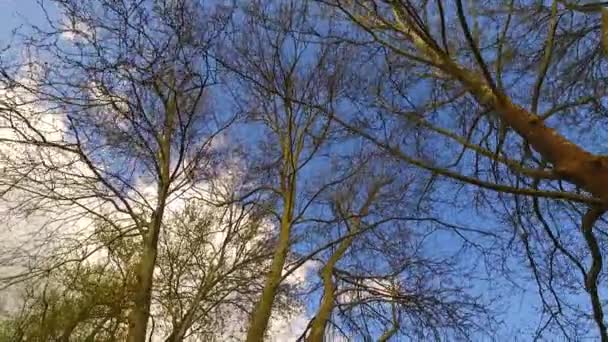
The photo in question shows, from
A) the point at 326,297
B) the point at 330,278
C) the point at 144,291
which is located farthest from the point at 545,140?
the point at 330,278

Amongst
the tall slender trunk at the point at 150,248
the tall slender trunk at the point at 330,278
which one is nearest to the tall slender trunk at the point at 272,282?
the tall slender trunk at the point at 330,278

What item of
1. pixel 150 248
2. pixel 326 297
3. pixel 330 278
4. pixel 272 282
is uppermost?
pixel 330 278

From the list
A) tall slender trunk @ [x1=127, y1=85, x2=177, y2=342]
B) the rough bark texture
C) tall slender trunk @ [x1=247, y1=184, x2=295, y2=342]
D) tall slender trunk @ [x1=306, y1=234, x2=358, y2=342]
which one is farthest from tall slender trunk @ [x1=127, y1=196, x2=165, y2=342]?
the rough bark texture

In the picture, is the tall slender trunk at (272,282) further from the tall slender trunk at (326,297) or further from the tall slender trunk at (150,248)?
the tall slender trunk at (150,248)

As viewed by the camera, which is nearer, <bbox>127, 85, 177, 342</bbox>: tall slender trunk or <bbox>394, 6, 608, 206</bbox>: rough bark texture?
<bbox>394, 6, 608, 206</bbox>: rough bark texture

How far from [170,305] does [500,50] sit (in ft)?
15.2

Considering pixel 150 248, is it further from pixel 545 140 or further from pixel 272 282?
pixel 545 140

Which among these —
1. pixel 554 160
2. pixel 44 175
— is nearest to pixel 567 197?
pixel 554 160

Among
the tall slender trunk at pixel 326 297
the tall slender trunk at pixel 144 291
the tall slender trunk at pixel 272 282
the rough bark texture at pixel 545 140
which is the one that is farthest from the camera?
the tall slender trunk at pixel 326 297

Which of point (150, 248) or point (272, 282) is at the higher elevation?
point (272, 282)

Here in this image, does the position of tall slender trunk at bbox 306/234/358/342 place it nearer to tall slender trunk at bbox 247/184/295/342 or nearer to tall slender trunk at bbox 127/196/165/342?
tall slender trunk at bbox 247/184/295/342

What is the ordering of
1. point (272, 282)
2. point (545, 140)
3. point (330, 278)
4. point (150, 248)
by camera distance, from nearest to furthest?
1. point (545, 140)
2. point (150, 248)
3. point (272, 282)
4. point (330, 278)

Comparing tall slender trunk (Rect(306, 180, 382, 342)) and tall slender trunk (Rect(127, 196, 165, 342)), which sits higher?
tall slender trunk (Rect(306, 180, 382, 342))

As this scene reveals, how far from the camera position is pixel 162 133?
241 inches
